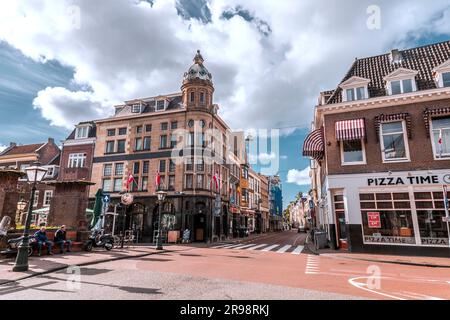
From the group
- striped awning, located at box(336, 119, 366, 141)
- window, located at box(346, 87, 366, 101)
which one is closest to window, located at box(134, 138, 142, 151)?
striped awning, located at box(336, 119, 366, 141)

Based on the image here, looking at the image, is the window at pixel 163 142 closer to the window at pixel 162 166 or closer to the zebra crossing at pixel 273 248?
the window at pixel 162 166

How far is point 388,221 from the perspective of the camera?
1722 centimetres

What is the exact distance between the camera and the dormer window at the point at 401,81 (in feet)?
58.3

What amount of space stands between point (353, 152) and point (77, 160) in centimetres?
3390

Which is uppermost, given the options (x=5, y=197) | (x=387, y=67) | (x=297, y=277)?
(x=387, y=67)

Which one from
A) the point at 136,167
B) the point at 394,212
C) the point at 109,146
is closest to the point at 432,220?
the point at 394,212

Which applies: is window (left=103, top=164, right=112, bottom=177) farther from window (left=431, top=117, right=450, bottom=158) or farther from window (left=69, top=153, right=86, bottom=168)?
window (left=431, top=117, right=450, bottom=158)

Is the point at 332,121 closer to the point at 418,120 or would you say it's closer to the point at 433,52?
the point at 418,120

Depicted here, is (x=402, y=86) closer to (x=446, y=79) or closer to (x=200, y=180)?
(x=446, y=79)

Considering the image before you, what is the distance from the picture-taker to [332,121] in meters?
19.3
